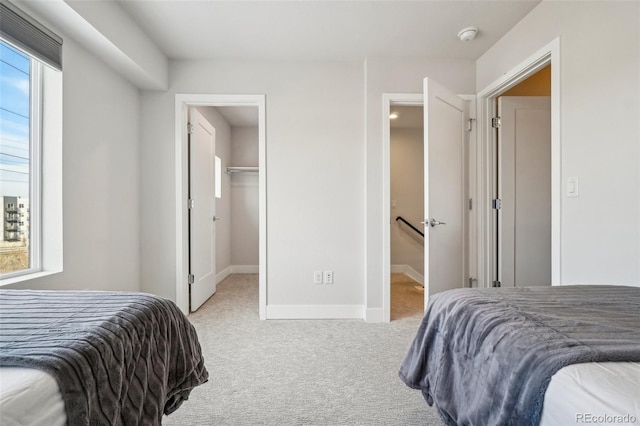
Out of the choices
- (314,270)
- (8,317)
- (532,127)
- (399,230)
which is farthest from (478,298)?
(399,230)

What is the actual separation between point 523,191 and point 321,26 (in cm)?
222

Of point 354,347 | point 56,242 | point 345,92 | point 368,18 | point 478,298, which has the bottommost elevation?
point 354,347

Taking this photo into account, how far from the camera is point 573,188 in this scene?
5.67 feet

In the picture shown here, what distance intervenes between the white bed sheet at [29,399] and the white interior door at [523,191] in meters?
2.95

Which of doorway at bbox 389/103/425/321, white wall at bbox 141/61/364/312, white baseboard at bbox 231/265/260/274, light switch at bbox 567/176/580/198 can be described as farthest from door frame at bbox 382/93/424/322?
white baseboard at bbox 231/265/260/274

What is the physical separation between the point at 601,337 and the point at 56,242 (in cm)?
261

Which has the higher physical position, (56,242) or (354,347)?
(56,242)

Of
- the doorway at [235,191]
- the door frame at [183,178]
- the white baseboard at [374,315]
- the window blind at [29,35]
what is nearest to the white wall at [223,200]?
the doorway at [235,191]

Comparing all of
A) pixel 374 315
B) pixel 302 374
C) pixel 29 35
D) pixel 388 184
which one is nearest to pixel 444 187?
pixel 388 184

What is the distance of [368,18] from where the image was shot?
2.15m

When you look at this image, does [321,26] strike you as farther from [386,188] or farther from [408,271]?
[408,271]

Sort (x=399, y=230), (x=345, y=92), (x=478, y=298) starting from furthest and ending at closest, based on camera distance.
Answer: (x=399, y=230) < (x=345, y=92) < (x=478, y=298)

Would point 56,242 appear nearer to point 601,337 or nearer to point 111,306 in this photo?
point 111,306

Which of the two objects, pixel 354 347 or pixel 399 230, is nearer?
pixel 354 347
